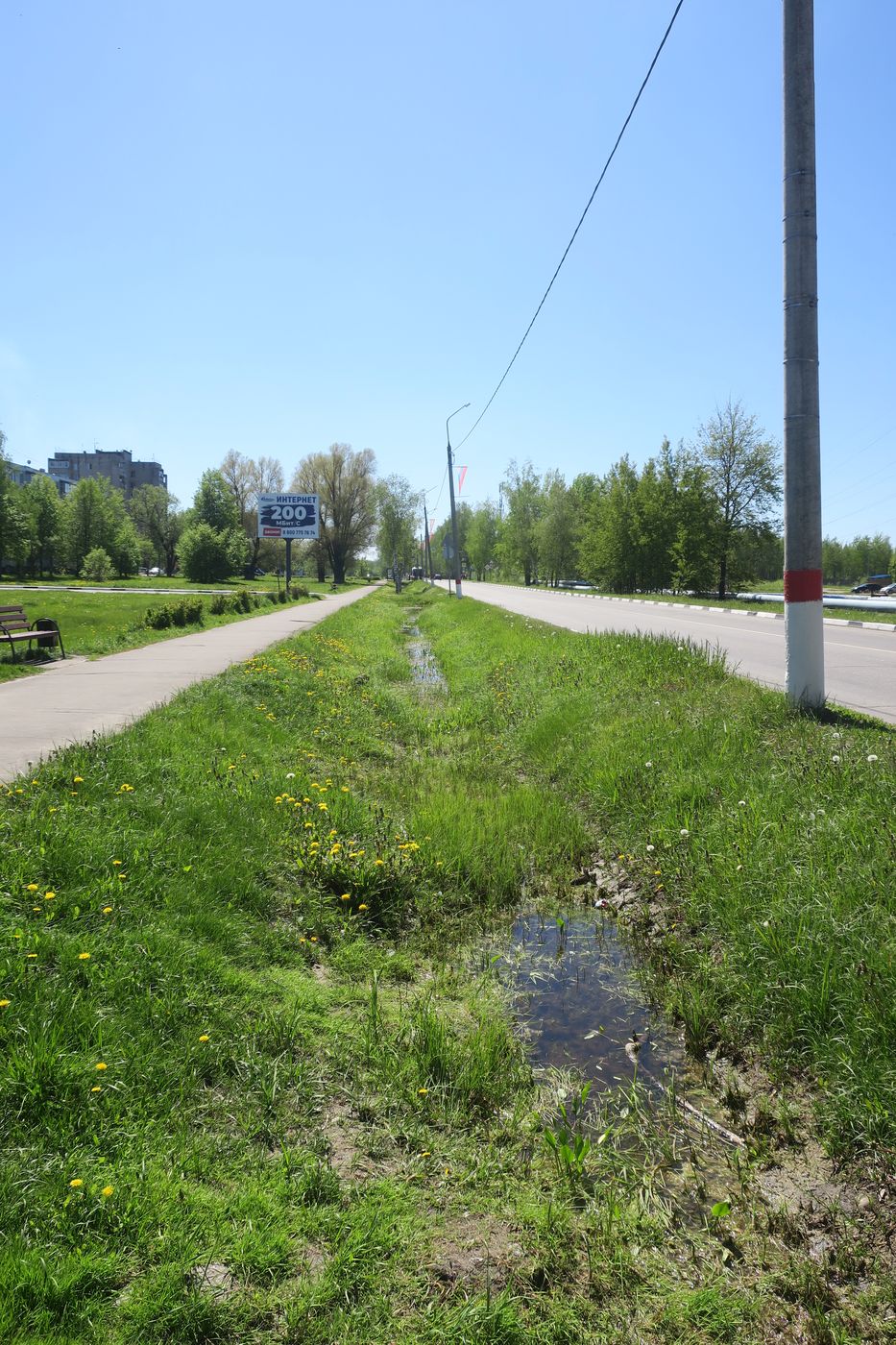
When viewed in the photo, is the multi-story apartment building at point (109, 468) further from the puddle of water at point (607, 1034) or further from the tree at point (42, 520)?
the puddle of water at point (607, 1034)

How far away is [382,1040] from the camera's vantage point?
11.8 ft

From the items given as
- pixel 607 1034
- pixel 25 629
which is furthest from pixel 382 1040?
pixel 25 629

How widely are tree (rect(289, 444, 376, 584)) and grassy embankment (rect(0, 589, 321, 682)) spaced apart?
44128 mm

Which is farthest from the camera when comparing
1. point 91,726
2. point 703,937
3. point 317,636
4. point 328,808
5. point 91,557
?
point 91,557

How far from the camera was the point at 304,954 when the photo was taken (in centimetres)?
446

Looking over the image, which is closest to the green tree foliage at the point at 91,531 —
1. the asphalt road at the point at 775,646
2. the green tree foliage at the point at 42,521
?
the green tree foliage at the point at 42,521

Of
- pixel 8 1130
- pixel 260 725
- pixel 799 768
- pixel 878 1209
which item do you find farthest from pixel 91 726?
pixel 878 1209

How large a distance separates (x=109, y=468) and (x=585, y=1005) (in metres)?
171

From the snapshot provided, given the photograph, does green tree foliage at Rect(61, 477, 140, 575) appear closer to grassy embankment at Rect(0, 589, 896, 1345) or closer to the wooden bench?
the wooden bench

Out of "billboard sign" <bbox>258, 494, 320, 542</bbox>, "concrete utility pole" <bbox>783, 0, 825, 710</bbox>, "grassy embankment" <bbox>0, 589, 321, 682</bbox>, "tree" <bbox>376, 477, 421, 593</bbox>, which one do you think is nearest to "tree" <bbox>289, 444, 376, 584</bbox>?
"tree" <bbox>376, 477, 421, 593</bbox>

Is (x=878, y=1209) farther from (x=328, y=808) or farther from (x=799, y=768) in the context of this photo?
(x=328, y=808)

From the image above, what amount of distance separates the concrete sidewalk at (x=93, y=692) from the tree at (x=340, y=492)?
60.7m

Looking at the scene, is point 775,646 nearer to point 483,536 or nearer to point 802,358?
point 802,358

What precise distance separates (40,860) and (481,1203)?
270 cm
